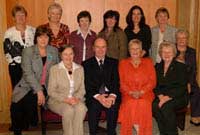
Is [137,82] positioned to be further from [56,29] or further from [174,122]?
[56,29]

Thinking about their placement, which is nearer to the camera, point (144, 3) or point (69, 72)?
point (69, 72)

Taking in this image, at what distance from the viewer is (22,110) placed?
13.9ft

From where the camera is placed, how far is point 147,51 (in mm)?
4805

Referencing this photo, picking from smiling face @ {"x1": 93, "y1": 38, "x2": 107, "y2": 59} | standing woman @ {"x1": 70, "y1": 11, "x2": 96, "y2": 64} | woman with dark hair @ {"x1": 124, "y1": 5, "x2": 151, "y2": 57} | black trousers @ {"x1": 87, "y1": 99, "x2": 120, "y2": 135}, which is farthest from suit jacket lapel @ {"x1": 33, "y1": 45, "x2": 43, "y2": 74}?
woman with dark hair @ {"x1": 124, "y1": 5, "x2": 151, "y2": 57}

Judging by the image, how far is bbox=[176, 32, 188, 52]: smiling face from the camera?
4500 mm

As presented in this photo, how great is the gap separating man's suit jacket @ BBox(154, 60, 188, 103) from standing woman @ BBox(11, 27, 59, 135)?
1327mm

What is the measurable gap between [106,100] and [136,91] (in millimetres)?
380

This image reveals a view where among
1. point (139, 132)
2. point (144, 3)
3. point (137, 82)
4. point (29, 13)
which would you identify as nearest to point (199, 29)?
point (144, 3)

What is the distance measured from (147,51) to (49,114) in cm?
155

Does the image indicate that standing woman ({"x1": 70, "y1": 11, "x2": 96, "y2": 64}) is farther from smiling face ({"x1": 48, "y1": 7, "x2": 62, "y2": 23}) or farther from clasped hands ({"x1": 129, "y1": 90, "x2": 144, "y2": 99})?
clasped hands ({"x1": 129, "y1": 90, "x2": 144, "y2": 99})

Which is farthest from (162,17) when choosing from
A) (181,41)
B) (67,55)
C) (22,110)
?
(22,110)

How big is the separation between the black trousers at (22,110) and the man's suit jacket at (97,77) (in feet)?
2.11

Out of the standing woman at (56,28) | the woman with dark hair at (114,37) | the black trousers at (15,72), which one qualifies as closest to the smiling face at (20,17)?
the standing woman at (56,28)

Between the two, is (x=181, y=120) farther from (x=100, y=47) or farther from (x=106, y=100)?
(x=100, y=47)
